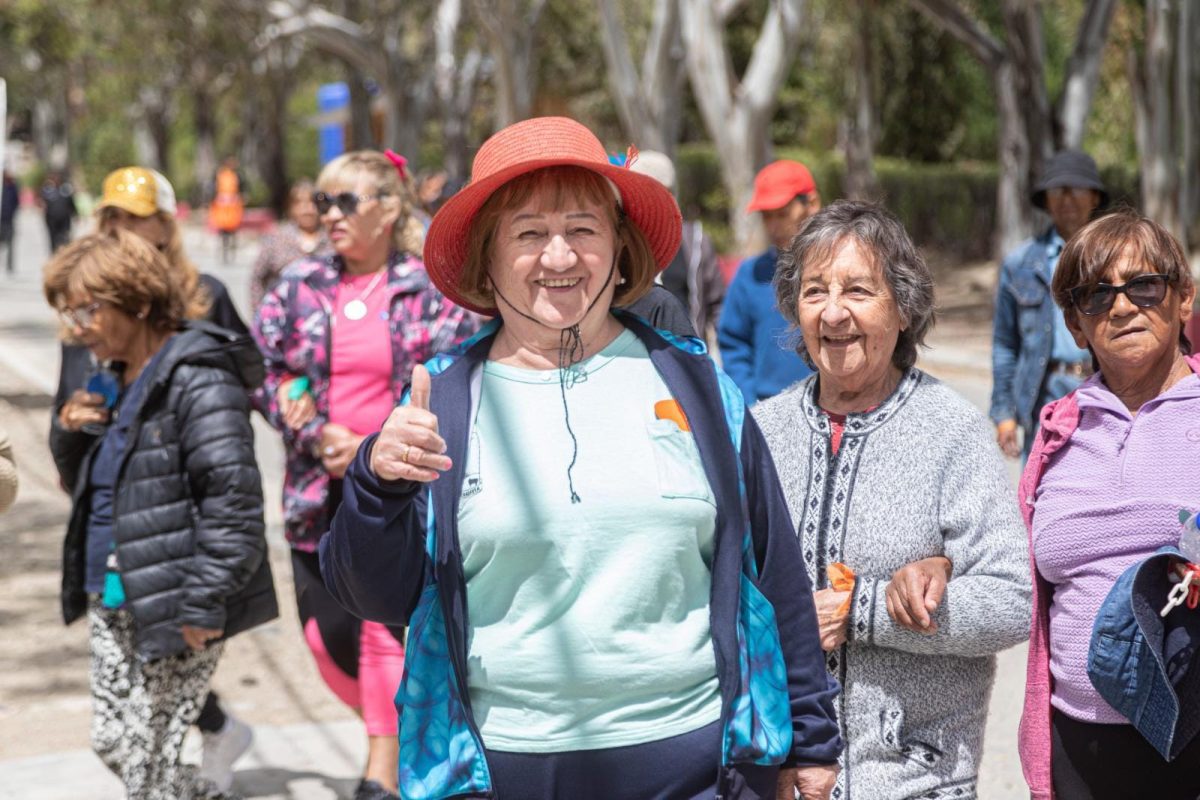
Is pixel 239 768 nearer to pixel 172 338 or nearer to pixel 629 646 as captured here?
pixel 172 338

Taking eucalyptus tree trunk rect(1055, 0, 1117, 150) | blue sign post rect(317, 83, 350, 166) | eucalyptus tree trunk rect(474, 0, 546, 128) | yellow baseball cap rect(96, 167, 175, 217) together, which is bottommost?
yellow baseball cap rect(96, 167, 175, 217)

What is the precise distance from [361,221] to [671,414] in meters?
2.72

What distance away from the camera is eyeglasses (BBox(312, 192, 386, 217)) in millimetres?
5094

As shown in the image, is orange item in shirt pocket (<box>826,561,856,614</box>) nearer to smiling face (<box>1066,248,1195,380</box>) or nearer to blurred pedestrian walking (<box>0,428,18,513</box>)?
smiling face (<box>1066,248,1195,380</box>)

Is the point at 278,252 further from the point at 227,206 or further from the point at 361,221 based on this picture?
the point at 227,206

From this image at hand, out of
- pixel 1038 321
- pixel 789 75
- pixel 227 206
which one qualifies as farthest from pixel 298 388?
pixel 789 75

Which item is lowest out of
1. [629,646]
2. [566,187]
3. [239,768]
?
[239,768]

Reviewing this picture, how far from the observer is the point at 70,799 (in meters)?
5.33

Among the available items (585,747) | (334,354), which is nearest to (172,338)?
(334,354)

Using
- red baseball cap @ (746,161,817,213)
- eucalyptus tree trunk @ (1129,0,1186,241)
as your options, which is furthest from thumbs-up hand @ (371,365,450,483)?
eucalyptus tree trunk @ (1129,0,1186,241)

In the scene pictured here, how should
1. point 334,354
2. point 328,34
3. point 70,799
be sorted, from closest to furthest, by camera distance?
1. point 334,354
2. point 70,799
3. point 328,34

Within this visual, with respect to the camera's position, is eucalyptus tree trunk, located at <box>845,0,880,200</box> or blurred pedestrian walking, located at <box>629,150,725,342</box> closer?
blurred pedestrian walking, located at <box>629,150,725,342</box>

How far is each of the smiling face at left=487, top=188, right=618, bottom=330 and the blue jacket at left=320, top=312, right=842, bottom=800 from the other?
107 mm

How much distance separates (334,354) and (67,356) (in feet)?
3.19
